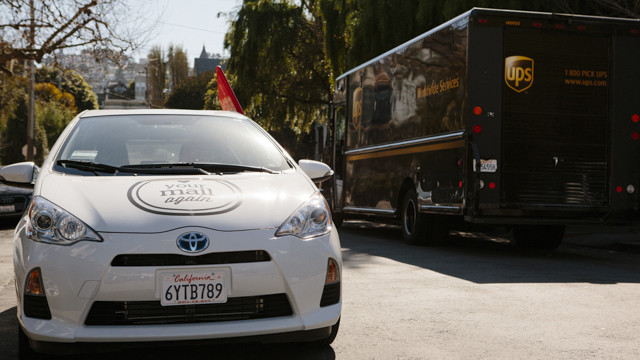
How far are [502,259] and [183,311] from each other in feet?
22.7

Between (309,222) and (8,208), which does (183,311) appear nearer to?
(309,222)

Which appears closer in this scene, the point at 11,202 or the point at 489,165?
the point at 489,165

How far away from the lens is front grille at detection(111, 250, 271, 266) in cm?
398

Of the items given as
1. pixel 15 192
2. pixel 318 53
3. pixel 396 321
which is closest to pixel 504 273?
pixel 396 321

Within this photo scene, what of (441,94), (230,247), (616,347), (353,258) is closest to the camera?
(230,247)

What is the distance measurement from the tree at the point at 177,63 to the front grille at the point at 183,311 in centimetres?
11243

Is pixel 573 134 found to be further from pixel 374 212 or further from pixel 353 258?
→ pixel 374 212

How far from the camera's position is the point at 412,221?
12.3 m

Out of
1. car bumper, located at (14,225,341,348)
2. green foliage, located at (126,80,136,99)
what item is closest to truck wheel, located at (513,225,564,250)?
car bumper, located at (14,225,341,348)

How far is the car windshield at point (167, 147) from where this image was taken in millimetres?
4961

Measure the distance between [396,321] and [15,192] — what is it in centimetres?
1270

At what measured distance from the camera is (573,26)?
10344 mm

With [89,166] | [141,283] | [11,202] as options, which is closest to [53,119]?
[11,202]

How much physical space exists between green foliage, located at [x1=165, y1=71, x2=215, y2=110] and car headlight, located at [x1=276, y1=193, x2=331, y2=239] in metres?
70.4
